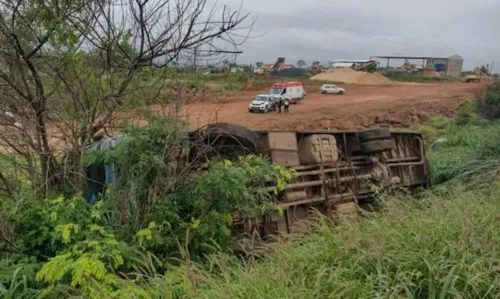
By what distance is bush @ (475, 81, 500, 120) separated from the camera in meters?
17.1

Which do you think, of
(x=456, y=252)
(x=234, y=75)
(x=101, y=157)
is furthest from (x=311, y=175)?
(x=456, y=252)

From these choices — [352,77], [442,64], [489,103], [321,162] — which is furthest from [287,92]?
[442,64]

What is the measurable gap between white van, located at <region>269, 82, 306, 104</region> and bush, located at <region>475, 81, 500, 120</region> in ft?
41.2

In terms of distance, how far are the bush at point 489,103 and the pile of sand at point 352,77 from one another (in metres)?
36.6

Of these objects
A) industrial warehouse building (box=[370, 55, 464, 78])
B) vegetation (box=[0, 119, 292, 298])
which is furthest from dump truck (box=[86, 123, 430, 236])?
industrial warehouse building (box=[370, 55, 464, 78])

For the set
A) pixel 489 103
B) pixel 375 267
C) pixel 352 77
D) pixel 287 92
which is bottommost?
pixel 352 77

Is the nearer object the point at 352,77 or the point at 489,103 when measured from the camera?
the point at 489,103

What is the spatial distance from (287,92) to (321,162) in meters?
24.9

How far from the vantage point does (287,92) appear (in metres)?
31.3

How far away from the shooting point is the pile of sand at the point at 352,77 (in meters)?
55.3

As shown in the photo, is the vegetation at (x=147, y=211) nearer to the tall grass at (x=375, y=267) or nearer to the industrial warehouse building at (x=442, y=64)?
the tall grass at (x=375, y=267)

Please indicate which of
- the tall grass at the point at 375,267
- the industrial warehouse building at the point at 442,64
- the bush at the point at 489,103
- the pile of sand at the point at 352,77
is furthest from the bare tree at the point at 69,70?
the industrial warehouse building at the point at 442,64

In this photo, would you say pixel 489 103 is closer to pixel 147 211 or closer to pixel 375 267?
pixel 147 211

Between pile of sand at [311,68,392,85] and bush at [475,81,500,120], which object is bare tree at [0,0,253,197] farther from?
pile of sand at [311,68,392,85]
